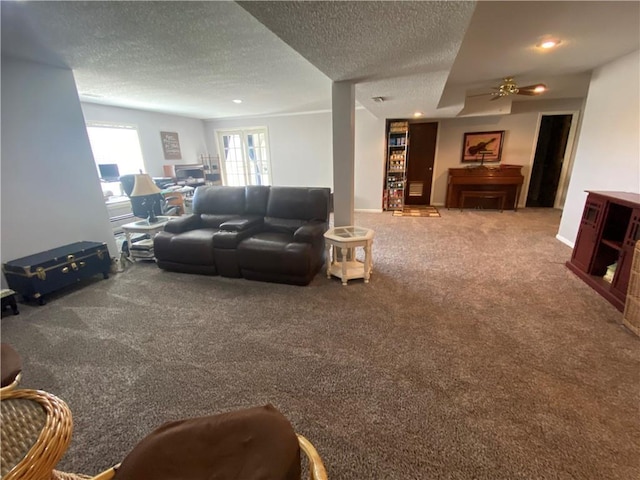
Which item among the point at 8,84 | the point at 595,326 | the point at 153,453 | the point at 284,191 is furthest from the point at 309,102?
the point at 153,453

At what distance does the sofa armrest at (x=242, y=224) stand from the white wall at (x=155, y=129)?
3676 millimetres

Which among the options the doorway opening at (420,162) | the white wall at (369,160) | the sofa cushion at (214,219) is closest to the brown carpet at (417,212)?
the doorway opening at (420,162)

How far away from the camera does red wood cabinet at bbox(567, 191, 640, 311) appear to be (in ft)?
7.65

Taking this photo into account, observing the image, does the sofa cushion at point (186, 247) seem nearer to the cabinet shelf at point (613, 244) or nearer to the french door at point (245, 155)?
the cabinet shelf at point (613, 244)

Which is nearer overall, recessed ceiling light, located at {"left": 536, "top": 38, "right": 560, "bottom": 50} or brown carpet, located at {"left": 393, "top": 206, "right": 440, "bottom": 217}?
recessed ceiling light, located at {"left": 536, "top": 38, "right": 560, "bottom": 50}

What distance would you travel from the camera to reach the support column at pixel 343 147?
9.41 ft

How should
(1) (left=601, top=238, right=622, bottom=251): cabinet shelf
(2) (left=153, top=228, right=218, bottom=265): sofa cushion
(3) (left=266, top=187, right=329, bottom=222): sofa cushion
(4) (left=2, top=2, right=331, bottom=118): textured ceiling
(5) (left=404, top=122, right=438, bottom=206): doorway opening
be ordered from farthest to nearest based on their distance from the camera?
(5) (left=404, top=122, right=438, bottom=206): doorway opening → (3) (left=266, top=187, right=329, bottom=222): sofa cushion → (2) (left=153, top=228, right=218, bottom=265): sofa cushion → (1) (left=601, top=238, right=622, bottom=251): cabinet shelf → (4) (left=2, top=2, right=331, bottom=118): textured ceiling

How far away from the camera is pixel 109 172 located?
500 cm

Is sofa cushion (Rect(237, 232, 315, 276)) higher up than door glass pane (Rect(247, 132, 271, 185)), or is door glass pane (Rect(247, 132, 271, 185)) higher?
door glass pane (Rect(247, 132, 271, 185))

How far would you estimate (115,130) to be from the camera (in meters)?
5.28

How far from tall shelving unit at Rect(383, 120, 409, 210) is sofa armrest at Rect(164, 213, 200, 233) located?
4.26 meters

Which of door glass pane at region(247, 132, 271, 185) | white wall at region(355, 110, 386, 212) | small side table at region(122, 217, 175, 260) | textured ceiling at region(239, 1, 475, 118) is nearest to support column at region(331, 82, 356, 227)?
textured ceiling at region(239, 1, 475, 118)

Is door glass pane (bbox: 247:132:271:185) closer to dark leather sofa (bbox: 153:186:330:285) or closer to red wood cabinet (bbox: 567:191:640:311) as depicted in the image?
dark leather sofa (bbox: 153:186:330:285)

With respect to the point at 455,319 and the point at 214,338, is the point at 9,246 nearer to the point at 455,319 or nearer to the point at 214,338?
the point at 214,338
